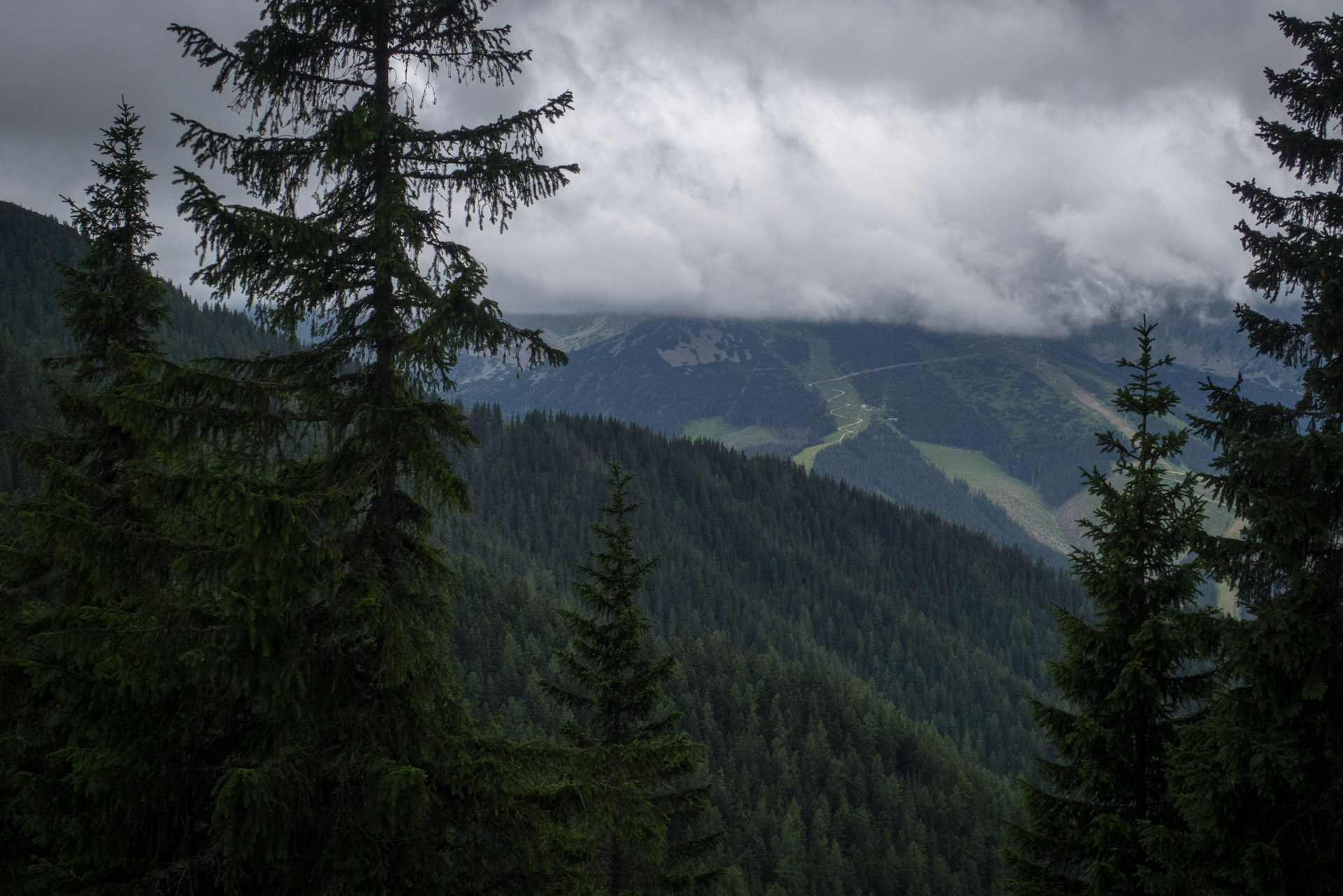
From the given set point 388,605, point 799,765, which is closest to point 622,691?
point 388,605

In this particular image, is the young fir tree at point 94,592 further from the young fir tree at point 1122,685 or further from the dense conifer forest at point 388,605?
the young fir tree at point 1122,685

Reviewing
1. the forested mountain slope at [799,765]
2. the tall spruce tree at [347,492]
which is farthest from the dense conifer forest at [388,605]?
the forested mountain slope at [799,765]

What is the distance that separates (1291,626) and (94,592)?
21.1 meters

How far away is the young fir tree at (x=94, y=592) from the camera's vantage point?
32.4ft

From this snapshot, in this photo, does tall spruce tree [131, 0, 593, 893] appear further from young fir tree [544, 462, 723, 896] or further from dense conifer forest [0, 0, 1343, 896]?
young fir tree [544, 462, 723, 896]

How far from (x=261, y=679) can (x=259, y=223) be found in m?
6.01

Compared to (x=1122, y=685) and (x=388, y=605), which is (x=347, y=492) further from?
(x=1122, y=685)

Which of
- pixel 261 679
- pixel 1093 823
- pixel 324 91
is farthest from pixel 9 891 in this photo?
pixel 1093 823

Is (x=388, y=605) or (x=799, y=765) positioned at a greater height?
(x=388, y=605)

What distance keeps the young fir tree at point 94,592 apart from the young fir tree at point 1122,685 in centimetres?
1491

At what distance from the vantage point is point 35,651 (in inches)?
586

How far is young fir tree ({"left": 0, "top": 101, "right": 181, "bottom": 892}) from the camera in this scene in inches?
388

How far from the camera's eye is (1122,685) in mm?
14617

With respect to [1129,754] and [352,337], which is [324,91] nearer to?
[352,337]
